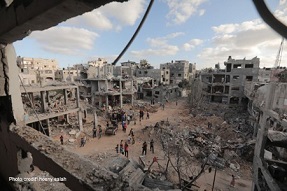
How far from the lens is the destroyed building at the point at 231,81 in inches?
1287

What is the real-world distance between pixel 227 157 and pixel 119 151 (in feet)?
31.4

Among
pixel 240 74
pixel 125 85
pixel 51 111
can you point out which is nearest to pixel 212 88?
pixel 240 74

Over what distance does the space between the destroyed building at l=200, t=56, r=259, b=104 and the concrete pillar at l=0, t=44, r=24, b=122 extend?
35634 mm

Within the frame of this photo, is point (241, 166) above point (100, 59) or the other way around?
the other way around

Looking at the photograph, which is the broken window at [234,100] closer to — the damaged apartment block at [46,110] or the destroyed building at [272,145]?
the destroyed building at [272,145]

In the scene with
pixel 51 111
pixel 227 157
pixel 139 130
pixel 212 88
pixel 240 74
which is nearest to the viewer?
pixel 227 157

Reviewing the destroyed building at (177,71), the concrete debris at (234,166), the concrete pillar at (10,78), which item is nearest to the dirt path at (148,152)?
the concrete debris at (234,166)

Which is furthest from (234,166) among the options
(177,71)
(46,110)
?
(177,71)

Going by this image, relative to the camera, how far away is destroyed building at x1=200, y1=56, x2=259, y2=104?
32688mm

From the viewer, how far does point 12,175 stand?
326 centimetres

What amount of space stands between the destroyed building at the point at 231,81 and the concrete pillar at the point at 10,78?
35.6m

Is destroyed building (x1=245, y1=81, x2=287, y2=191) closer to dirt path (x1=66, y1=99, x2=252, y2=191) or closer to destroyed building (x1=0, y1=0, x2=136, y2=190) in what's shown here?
dirt path (x1=66, y1=99, x2=252, y2=191)

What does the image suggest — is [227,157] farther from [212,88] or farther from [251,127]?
[212,88]

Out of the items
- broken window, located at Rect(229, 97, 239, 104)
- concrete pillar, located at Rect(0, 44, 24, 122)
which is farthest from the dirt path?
broken window, located at Rect(229, 97, 239, 104)
